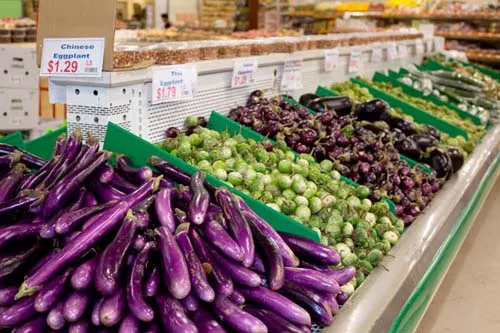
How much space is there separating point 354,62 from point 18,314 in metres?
4.49

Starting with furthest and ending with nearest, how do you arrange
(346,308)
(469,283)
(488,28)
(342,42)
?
(488,28) < (342,42) < (469,283) < (346,308)

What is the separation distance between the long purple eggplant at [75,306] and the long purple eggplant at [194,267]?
0.26 metres

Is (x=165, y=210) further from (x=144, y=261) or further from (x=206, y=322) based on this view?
(x=206, y=322)

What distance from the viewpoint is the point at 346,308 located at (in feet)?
5.76

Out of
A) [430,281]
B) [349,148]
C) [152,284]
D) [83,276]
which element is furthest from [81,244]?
[349,148]

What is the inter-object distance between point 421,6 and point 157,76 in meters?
10.5

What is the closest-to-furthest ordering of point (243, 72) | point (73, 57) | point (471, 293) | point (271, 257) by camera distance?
1. point (271, 257)
2. point (73, 57)
3. point (243, 72)
4. point (471, 293)

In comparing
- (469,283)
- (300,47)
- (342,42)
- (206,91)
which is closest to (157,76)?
(206,91)

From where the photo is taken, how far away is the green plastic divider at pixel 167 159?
1.90 metres

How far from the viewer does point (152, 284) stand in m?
1.39

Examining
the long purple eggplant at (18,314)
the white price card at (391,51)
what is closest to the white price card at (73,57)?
the long purple eggplant at (18,314)

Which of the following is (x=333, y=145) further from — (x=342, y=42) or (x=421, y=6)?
(x=421, y=6)

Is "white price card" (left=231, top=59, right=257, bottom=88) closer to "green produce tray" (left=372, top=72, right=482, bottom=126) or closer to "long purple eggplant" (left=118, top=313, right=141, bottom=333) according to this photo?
"long purple eggplant" (left=118, top=313, right=141, bottom=333)

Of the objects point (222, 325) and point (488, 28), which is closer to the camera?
point (222, 325)
